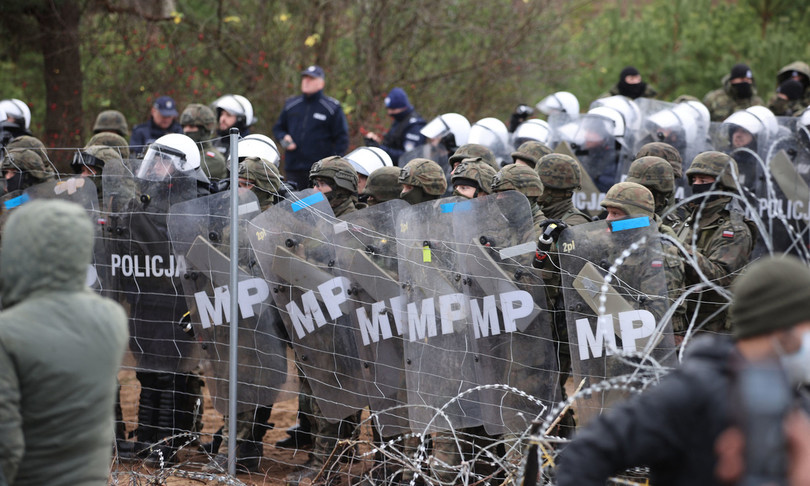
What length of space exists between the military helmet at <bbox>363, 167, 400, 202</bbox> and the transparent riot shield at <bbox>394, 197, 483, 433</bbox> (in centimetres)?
157

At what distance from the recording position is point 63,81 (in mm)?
12672

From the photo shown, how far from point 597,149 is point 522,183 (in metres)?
3.15

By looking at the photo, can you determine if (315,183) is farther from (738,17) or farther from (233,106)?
(738,17)

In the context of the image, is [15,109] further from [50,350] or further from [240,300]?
[50,350]

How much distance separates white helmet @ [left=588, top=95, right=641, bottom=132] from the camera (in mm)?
9195

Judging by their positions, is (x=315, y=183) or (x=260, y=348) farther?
(x=315, y=183)

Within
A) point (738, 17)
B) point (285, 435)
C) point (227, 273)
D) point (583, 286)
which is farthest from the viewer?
point (738, 17)

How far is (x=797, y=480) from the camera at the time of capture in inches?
83.0

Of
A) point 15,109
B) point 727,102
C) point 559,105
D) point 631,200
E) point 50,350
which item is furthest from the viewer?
point 727,102

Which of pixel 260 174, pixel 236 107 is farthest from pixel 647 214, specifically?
pixel 236 107

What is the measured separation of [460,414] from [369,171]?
2.89 m

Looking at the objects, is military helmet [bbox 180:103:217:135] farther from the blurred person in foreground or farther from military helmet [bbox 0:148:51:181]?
the blurred person in foreground

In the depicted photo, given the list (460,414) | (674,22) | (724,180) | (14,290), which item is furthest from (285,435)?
(674,22)

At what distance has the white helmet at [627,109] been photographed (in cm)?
920
